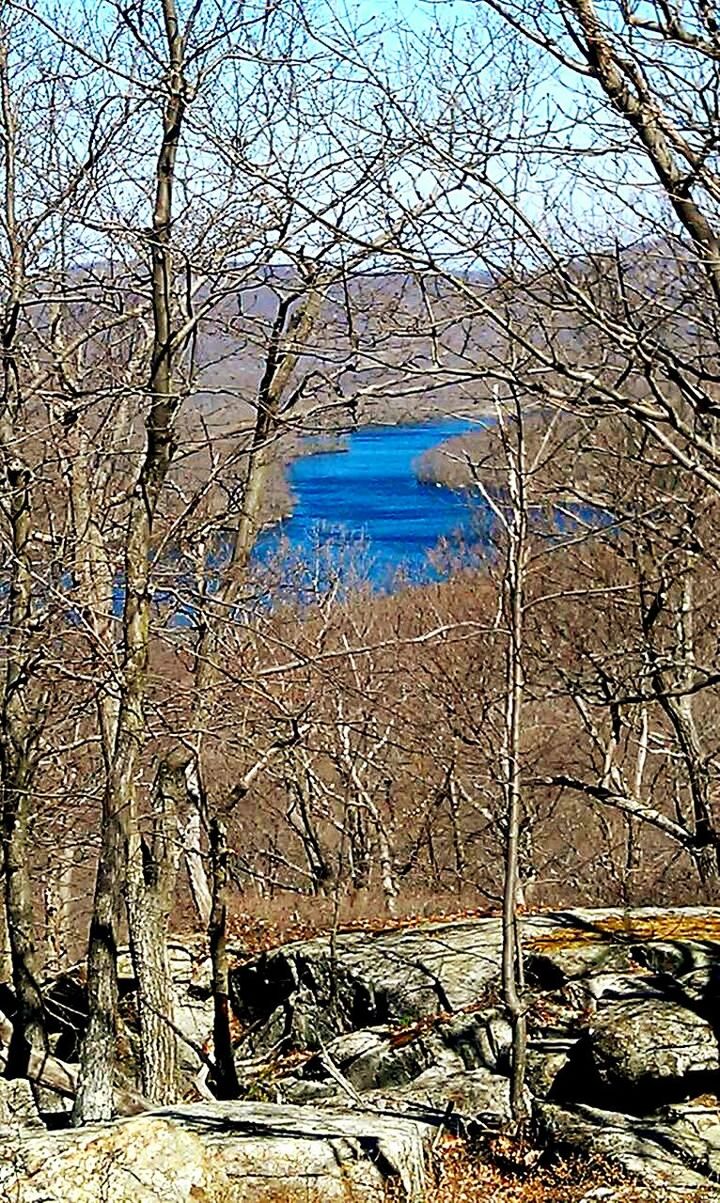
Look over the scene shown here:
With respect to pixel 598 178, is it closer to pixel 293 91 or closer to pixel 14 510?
pixel 293 91

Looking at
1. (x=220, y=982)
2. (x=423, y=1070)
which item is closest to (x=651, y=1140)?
(x=423, y=1070)

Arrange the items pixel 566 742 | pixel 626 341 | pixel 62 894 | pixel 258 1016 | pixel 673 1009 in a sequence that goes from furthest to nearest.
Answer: pixel 566 742 → pixel 62 894 → pixel 258 1016 → pixel 673 1009 → pixel 626 341

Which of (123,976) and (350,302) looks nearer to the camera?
(350,302)

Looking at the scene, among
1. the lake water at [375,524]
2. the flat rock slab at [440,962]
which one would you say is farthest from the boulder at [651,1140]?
the lake water at [375,524]

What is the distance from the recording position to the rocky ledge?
507 cm

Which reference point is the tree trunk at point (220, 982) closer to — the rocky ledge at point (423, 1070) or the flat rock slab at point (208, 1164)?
the rocky ledge at point (423, 1070)

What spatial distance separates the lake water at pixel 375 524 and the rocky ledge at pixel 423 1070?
5.88 m

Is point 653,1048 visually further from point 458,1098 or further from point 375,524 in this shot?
point 375,524

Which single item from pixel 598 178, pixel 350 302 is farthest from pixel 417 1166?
pixel 598 178

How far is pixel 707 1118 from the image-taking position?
5.45m

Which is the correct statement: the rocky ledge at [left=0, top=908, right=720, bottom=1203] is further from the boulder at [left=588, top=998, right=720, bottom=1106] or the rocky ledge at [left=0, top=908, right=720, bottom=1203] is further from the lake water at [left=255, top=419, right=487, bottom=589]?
the lake water at [left=255, top=419, right=487, bottom=589]

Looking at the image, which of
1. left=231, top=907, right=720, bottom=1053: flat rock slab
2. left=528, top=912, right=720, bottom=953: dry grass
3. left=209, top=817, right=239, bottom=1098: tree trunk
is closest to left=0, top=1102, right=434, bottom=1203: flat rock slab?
left=209, top=817, right=239, bottom=1098: tree trunk

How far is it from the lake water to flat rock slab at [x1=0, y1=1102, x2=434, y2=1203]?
937 cm

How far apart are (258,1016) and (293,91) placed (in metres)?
7.20
